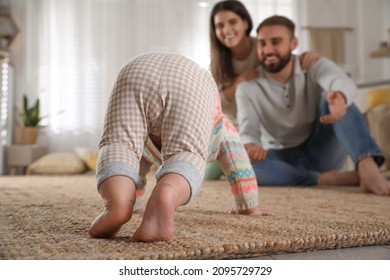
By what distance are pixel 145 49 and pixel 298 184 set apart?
1.81 metres

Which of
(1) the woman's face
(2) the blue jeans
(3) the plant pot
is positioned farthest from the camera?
(3) the plant pot

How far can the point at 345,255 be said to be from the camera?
1.80ft

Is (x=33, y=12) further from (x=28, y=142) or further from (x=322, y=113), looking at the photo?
(x=322, y=113)

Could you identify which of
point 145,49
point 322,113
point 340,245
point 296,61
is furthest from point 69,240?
point 145,49

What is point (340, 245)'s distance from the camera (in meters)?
0.58

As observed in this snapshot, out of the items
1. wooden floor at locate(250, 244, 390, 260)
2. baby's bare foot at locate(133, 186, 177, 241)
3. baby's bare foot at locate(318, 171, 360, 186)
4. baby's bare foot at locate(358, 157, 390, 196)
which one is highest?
baby's bare foot at locate(133, 186, 177, 241)

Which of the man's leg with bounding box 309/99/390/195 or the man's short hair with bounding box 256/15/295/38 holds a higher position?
the man's short hair with bounding box 256/15/295/38

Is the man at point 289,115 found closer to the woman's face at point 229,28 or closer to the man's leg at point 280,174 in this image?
the man's leg at point 280,174

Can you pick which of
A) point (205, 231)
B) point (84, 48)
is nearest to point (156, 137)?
point (205, 231)

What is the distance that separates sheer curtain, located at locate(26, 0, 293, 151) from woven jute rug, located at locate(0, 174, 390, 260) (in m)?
2.04

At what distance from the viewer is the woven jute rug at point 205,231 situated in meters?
0.49

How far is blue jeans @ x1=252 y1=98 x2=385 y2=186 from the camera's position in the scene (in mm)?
1304

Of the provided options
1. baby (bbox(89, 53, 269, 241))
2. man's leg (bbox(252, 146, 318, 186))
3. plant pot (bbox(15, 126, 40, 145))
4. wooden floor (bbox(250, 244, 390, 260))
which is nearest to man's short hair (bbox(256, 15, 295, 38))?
man's leg (bbox(252, 146, 318, 186))

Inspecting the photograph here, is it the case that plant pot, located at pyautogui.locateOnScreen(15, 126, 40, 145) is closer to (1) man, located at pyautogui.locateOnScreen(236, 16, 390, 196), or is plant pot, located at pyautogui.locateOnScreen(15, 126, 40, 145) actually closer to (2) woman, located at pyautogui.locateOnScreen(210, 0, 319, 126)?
(2) woman, located at pyautogui.locateOnScreen(210, 0, 319, 126)
